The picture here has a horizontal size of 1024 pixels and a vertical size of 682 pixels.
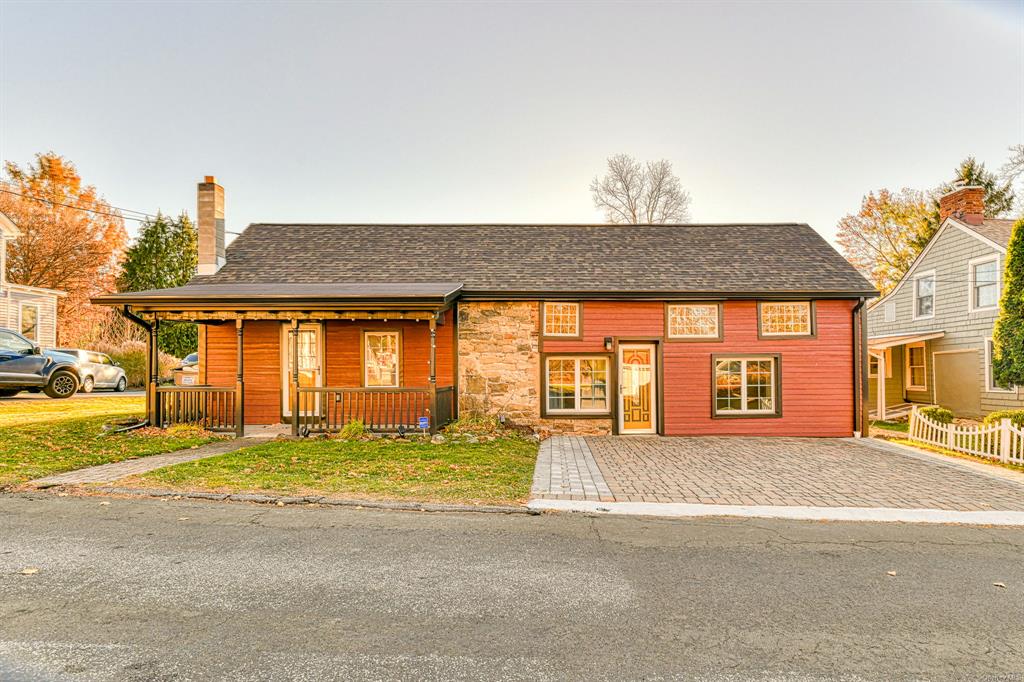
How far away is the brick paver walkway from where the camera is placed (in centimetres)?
725

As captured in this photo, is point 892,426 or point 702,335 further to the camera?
point 892,426

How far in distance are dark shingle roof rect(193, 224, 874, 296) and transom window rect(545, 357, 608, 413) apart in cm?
185

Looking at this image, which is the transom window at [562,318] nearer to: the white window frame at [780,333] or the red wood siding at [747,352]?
the red wood siding at [747,352]

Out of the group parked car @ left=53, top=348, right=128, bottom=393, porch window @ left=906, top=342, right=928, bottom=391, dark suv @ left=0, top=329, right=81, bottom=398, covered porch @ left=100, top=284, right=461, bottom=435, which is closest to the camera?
covered porch @ left=100, top=284, right=461, bottom=435

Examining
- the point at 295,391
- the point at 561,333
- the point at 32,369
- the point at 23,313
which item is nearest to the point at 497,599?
the point at 295,391

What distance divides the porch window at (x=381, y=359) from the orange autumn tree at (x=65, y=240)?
27.2 meters

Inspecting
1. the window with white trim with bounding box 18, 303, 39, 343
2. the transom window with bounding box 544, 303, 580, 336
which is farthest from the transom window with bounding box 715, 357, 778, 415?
the window with white trim with bounding box 18, 303, 39, 343

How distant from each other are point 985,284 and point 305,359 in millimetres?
21420

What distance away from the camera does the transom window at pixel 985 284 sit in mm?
16947

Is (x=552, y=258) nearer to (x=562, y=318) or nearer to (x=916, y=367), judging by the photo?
(x=562, y=318)

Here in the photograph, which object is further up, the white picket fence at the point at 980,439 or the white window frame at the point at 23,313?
the white window frame at the point at 23,313

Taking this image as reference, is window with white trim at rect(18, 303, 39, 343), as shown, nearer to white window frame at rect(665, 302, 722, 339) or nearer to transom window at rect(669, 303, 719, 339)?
white window frame at rect(665, 302, 722, 339)

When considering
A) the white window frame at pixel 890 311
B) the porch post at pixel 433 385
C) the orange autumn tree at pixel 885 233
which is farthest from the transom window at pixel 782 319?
the orange autumn tree at pixel 885 233

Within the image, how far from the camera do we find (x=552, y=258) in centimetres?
1489
